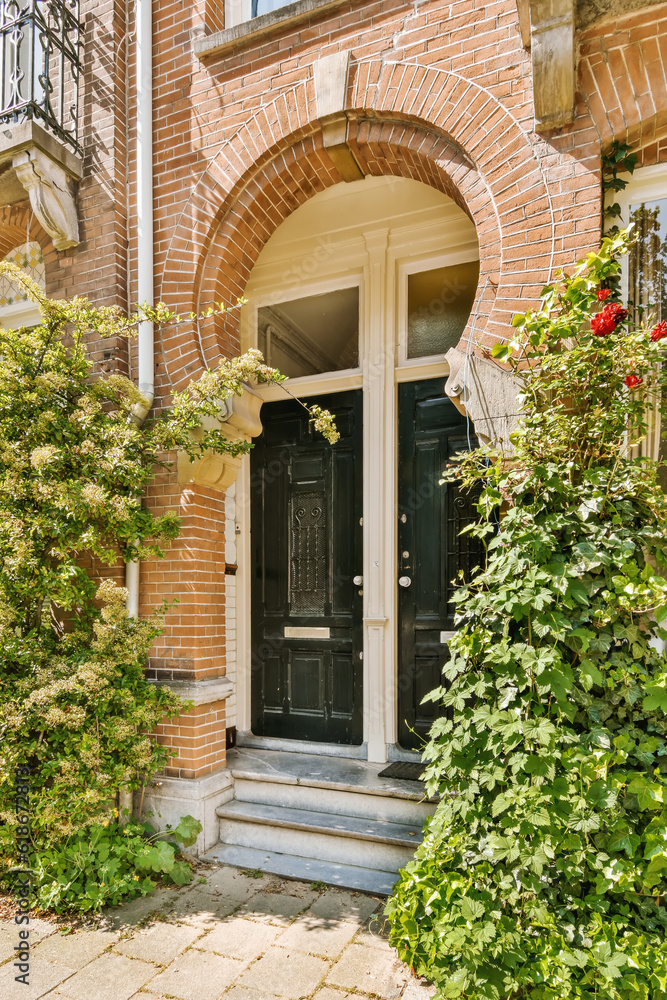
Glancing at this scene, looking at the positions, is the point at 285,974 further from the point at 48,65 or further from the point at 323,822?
the point at 48,65

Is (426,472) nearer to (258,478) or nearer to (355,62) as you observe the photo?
(258,478)

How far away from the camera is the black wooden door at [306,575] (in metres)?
4.20

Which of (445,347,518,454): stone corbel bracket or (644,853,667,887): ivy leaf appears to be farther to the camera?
(445,347,518,454): stone corbel bracket

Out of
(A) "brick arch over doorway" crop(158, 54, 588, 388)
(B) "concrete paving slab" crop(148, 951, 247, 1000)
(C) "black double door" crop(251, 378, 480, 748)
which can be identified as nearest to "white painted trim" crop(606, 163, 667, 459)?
(A) "brick arch over doorway" crop(158, 54, 588, 388)

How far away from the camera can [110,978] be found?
2.46 meters

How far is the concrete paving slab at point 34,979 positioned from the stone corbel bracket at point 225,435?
94.3 inches

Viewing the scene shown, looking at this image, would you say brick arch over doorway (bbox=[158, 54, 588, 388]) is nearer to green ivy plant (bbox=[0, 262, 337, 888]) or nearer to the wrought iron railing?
green ivy plant (bbox=[0, 262, 337, 888])

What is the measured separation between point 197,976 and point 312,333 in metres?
3.88

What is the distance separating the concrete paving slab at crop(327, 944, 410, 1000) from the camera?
2367mm

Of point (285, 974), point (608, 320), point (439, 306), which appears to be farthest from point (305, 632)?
point (608, 320)

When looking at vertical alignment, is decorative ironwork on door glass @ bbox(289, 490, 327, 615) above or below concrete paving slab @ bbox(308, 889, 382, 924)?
above

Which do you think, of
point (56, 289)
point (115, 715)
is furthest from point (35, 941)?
point (56, 289)

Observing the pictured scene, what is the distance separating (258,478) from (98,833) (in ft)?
8.17

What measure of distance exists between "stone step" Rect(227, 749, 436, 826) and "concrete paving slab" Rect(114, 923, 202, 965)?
0.92m
